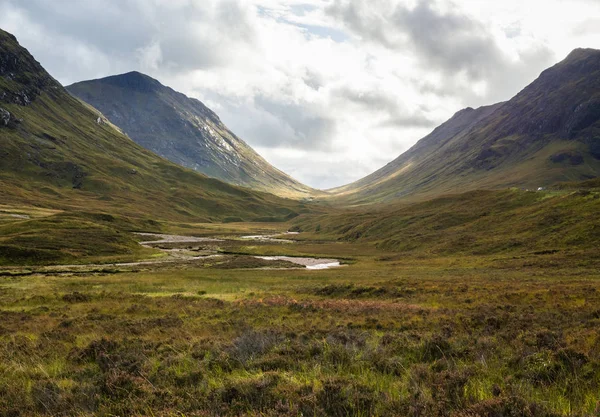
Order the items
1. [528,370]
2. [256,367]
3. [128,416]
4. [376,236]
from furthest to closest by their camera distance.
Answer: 1. [376,236]
2. [256,367]
3. [528,370]
4. [128,416]

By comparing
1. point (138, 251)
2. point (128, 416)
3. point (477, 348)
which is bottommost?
point (138, 251)

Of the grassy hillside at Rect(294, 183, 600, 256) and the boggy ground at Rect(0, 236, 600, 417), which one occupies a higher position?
the grassy hillside at Rect(294, 183, 600, 256)

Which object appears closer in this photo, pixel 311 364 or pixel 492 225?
pixel 311 364

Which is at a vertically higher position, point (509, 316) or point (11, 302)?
point (509, 316)

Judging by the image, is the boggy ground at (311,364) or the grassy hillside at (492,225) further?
the grassy hillside at (492,225)

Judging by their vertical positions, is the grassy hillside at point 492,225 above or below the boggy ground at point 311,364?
above

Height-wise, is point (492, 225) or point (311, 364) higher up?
point (492, 225)

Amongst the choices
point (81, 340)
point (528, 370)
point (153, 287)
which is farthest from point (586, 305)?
point (153, 287)

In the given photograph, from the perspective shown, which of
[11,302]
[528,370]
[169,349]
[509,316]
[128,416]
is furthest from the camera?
[11,302]

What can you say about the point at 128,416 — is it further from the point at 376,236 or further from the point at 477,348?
the point at 376,236

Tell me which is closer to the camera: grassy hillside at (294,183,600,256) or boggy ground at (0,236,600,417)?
boggy ground at (0,236,600,417)

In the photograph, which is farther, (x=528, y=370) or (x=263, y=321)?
(x=263, y=321)

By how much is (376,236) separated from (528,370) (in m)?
130

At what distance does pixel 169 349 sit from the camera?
14.6 meters
